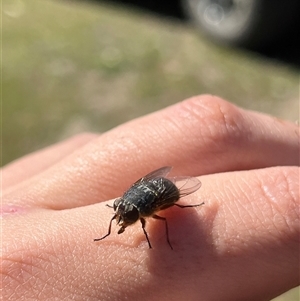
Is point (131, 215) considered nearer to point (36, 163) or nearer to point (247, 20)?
point (36, 163)

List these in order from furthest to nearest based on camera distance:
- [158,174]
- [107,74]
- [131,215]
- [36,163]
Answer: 1. [107,74]
2. [36,163]
3. [158,174]
4. [131,215]

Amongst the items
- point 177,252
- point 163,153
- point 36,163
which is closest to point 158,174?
point 163,153

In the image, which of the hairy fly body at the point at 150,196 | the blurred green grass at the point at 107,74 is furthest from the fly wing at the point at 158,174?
the blurred green grass at the point at 107,74

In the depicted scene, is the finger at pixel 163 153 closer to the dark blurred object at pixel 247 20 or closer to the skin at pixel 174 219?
the skin at pixel 174 219

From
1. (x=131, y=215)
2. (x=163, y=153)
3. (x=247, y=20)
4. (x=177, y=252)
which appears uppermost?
(x=247, y=20)

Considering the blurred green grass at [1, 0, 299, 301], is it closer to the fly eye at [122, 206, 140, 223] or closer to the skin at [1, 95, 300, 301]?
the skin at [1, 95, 300, 301]

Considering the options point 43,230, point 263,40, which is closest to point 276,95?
point 263,40

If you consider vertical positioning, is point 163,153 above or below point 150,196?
above
